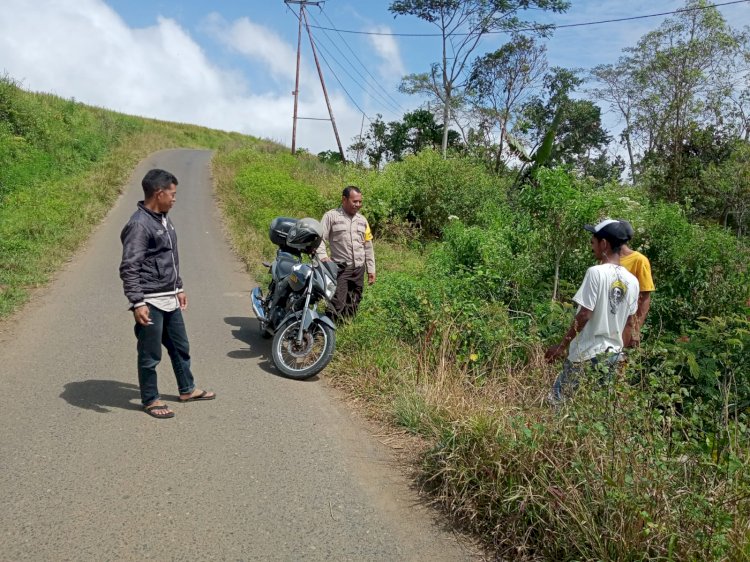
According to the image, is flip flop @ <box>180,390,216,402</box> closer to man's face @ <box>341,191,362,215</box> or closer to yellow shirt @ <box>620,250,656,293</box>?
man's face @ <box>341,191,362,215</box>

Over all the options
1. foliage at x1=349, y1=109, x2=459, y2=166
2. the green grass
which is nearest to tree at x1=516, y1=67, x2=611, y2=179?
foliage at x1=349, y1=109, x2=459, y2=166

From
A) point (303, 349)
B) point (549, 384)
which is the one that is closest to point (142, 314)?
point (303, 349)

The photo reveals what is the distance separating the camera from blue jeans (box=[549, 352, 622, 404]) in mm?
3492

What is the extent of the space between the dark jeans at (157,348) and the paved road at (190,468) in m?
0.21

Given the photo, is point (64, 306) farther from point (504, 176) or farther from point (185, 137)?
point (185, 137)

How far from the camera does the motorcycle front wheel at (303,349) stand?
18.5 feet

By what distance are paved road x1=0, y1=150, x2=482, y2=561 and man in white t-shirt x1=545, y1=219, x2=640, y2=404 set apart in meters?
1.46

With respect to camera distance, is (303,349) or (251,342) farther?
(251,342)

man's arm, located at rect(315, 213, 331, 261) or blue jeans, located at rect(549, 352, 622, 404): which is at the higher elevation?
man's arm, located at rect(315, 213, 331, 261)

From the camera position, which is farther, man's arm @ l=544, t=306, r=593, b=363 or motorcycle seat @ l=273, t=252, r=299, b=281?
motorcycle seat @ l=273, t=252, r=299, b=281

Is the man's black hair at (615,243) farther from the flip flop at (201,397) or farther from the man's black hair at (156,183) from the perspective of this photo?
the flip flop at (201,397)

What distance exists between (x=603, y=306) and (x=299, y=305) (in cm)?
321

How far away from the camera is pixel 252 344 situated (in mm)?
6832

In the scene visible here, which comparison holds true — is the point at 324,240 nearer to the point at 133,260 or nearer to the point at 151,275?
the point at 151,275
